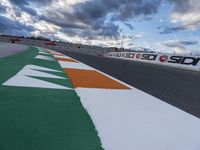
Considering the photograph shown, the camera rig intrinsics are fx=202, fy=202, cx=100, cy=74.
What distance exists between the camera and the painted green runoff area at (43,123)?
83.8 inches

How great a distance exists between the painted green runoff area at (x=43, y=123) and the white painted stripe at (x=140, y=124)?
18 centimetres

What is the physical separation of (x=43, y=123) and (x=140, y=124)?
4.54ft

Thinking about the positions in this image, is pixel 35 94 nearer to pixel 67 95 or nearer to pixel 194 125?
pixel 67 95

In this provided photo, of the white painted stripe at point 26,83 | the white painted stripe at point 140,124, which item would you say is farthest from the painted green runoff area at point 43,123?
the white painted stripe at point 26,83

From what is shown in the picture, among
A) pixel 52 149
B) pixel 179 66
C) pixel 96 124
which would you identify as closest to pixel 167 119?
pixel 96 124

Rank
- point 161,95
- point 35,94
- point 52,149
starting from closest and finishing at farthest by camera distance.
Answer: point 52,149 < point 35,94 < point 161,95

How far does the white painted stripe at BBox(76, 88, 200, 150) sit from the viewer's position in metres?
2.39

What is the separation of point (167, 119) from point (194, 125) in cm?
40

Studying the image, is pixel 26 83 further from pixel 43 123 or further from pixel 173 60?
pixel 173 60

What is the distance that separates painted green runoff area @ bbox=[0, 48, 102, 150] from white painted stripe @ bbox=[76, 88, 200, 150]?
185 mm

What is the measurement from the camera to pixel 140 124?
2.99m

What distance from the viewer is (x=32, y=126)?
8.16 ft

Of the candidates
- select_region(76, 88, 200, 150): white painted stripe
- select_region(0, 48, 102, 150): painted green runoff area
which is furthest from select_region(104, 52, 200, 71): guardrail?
select_region(0, 48, 102, 150): painted green runoff area

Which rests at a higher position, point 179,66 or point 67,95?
point 67,95
